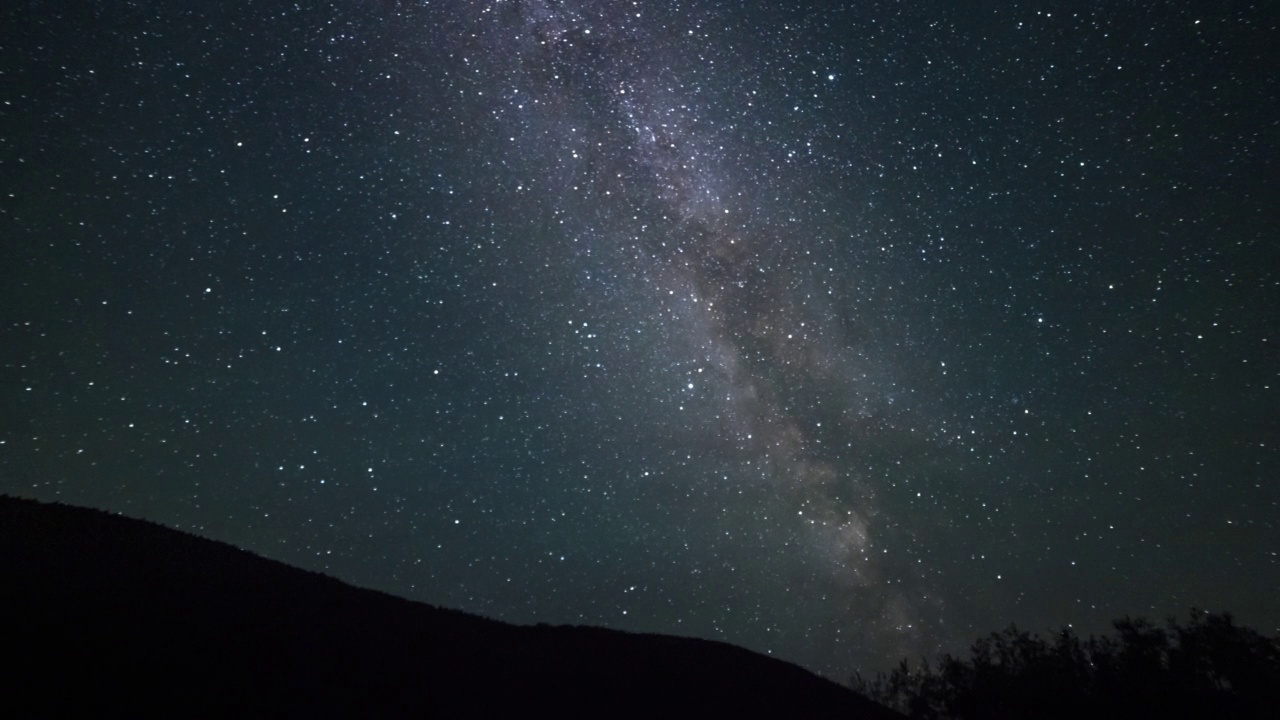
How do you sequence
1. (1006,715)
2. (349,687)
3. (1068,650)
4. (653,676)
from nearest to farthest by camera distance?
(349,687)
(653,676)
(1006,715)
(1068,650)

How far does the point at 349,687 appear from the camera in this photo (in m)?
11.4

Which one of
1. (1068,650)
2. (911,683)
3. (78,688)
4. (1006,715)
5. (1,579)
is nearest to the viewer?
(78,688)

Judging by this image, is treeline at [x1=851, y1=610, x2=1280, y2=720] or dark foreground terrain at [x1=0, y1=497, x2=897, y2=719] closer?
dark foreground terrain at [x1=0, y1=497, x2=897, y2=719]

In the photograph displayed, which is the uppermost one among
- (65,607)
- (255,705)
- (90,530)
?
(90,530)

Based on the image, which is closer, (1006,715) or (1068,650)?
(1006,715)

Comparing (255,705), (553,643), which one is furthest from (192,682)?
(553,643)

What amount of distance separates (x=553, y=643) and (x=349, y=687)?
21.2 feet

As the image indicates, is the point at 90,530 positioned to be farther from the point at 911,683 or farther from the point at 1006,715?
the point at 911,683

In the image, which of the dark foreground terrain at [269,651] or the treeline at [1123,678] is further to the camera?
the treeline at [1123,678]

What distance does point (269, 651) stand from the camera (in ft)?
38.0

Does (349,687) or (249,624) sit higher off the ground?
(249,624)

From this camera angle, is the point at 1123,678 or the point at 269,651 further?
the point at 1123,678

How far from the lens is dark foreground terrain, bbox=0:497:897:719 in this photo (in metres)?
9.37

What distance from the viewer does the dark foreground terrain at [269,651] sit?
9367 millimetres
